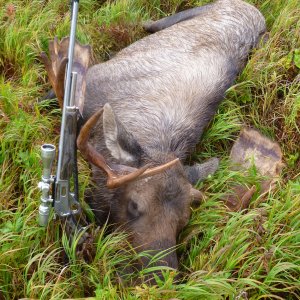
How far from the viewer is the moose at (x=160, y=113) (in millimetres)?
3977

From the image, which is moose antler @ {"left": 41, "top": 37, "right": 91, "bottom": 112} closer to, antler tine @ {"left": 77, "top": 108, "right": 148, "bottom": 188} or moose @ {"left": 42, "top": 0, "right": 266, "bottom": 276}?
moose @ {"left": 42, "top": 0, "right": 266, "bottom": 276}

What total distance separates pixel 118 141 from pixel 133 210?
1.74ft

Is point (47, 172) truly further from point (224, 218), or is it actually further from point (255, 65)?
point (255, 65)

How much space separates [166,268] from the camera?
3699 millimetres

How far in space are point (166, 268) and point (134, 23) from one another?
12.8 feet

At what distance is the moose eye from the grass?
0.65 ft

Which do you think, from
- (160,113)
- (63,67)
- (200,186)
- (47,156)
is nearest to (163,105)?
(160,113)

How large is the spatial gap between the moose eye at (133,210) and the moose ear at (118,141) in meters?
0.36

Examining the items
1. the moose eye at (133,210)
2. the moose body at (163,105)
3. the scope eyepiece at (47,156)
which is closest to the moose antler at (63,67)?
the moose body at (163,105)

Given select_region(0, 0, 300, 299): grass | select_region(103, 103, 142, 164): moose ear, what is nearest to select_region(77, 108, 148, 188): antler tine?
select_region(103, 103, 142, 164): moose ear

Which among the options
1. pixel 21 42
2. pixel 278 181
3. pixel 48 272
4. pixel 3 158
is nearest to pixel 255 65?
pixel 278 181

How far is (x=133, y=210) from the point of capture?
4020 millimetres

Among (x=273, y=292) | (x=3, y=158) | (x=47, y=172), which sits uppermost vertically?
(x=47, y=172)

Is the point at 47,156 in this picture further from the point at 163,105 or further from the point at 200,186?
the point at 163,105
